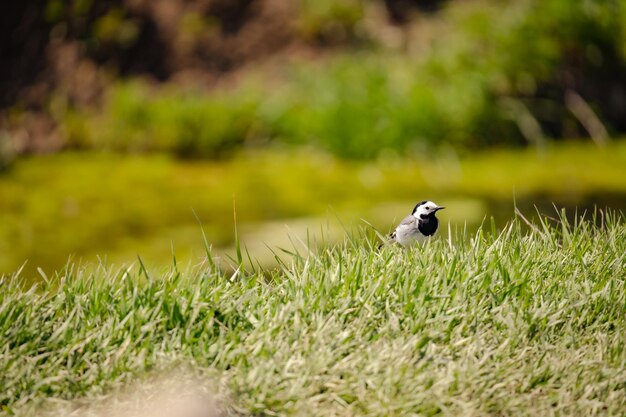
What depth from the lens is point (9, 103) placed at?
20.2ft

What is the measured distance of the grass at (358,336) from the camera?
2.35m

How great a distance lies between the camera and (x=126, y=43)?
645 centimetres

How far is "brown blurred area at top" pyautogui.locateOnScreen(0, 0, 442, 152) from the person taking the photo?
633cm

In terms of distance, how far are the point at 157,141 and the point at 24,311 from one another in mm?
3507

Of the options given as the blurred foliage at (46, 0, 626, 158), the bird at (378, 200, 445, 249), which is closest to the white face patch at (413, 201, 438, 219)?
the bird at (378, 200, 445, 249)

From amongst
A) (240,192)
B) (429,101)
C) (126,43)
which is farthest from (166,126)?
(429,101)

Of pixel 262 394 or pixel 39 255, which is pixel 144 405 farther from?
pixel 39 255

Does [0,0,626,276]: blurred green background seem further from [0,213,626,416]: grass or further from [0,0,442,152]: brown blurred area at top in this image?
[0,213,626,416]: grass

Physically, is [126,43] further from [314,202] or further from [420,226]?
[420,226]

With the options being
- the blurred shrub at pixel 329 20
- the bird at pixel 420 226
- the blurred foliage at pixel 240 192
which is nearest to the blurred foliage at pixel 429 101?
the blurred foliage at pixel 240 192

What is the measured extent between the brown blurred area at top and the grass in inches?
147

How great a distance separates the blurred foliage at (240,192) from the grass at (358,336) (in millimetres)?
1526

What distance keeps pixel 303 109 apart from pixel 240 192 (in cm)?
117

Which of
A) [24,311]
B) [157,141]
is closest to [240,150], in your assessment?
[157,141]
